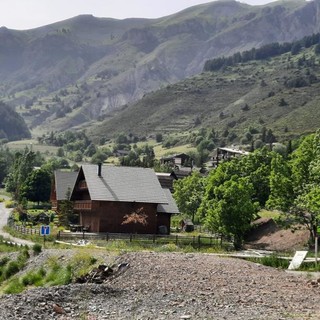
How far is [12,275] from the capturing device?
147 ft

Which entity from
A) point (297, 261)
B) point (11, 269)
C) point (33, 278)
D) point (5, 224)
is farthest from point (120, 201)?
point (297, 261)

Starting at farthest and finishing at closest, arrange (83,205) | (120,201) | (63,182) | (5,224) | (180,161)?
(180,161) → (63,182) → (5,224) → (83,205) → (120,201)

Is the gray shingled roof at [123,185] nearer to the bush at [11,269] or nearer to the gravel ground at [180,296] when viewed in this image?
the bush at [11,269]

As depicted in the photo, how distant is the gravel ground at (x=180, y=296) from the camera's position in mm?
25016

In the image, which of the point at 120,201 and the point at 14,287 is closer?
the point at 14,287

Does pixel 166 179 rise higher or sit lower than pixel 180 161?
lower

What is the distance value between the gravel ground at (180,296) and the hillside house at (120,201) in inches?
1452

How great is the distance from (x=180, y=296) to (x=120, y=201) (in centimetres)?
4445

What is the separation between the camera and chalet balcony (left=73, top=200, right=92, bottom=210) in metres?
74.8

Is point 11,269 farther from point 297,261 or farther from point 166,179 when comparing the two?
point 166,179

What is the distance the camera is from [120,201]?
72312 millimetres

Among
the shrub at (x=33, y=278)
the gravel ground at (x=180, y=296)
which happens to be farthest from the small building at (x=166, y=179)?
the gravel ground at (x=180, y=296)

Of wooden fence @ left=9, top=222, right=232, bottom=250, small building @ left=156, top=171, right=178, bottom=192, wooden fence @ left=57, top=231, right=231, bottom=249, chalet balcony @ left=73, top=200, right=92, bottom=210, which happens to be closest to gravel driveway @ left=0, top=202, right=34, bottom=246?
wooden fence @ left=9, top=222, right=232, bottom=250

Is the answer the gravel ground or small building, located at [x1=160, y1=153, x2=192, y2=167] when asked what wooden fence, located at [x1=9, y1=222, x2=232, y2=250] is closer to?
the gravel ground
